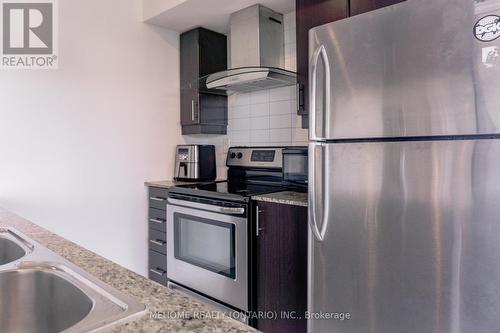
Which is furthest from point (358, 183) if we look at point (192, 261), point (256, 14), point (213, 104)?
point (213, 104)

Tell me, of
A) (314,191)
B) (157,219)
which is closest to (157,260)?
(157,219)

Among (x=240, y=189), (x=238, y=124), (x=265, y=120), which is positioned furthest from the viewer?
(x=238, y=124)

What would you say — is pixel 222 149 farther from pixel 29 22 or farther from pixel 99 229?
pixel 29 22

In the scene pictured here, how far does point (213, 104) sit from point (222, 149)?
42cm

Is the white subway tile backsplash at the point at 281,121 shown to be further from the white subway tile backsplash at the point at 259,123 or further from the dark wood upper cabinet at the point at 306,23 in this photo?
the dark wood upper cabinet at the point at 306,23

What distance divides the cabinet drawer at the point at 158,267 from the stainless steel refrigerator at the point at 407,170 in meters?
1.42

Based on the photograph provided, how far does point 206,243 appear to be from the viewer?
7.06 ft

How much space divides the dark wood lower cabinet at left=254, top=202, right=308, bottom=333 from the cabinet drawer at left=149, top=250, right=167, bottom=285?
0.91 metres

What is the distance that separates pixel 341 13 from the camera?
175cm

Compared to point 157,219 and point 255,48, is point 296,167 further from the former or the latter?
point 157,219

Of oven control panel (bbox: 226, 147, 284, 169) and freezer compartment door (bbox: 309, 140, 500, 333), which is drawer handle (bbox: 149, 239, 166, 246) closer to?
oven control panel (bbox: 226, 147, 284, 169)

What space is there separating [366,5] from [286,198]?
1.04m

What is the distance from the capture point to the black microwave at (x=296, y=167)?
202cm

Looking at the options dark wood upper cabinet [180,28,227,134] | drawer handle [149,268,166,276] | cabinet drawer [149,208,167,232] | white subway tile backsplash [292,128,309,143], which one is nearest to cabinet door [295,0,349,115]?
white subway tile backsplash [292,128,309,143]
